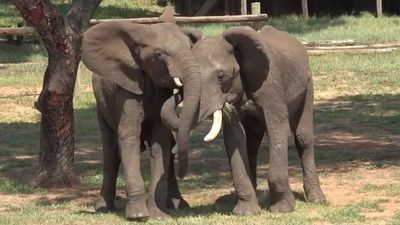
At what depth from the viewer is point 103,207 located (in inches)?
402

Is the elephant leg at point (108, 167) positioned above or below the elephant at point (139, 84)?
below

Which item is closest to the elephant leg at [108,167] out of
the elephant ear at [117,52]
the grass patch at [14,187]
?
the elephant ear at [117,52]

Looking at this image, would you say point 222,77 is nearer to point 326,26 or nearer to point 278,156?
point 278,156

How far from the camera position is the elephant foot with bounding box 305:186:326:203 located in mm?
10328

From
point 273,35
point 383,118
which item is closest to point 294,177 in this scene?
point 273,35

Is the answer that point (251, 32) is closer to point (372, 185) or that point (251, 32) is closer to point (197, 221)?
point (197, 221)

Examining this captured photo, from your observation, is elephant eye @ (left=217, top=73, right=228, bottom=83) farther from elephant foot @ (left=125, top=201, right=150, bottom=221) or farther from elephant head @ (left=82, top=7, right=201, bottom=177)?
elephant foot @ (left=125, top=201, right=150, bottom=221)

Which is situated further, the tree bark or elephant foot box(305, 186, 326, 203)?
the tree bark

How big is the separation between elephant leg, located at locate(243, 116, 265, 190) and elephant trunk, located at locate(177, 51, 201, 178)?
4.43 ft

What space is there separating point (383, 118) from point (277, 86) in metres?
7.30

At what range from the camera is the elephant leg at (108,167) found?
403 inches

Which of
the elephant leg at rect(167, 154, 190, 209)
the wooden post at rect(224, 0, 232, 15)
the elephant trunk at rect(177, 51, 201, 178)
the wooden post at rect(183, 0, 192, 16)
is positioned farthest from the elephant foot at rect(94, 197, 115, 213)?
the wooden post at rect(183, 0, 192, 16)

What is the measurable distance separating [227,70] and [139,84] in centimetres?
82

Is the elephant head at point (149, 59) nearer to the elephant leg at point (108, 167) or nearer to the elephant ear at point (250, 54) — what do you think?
the elephant ear at point (250, 54)
